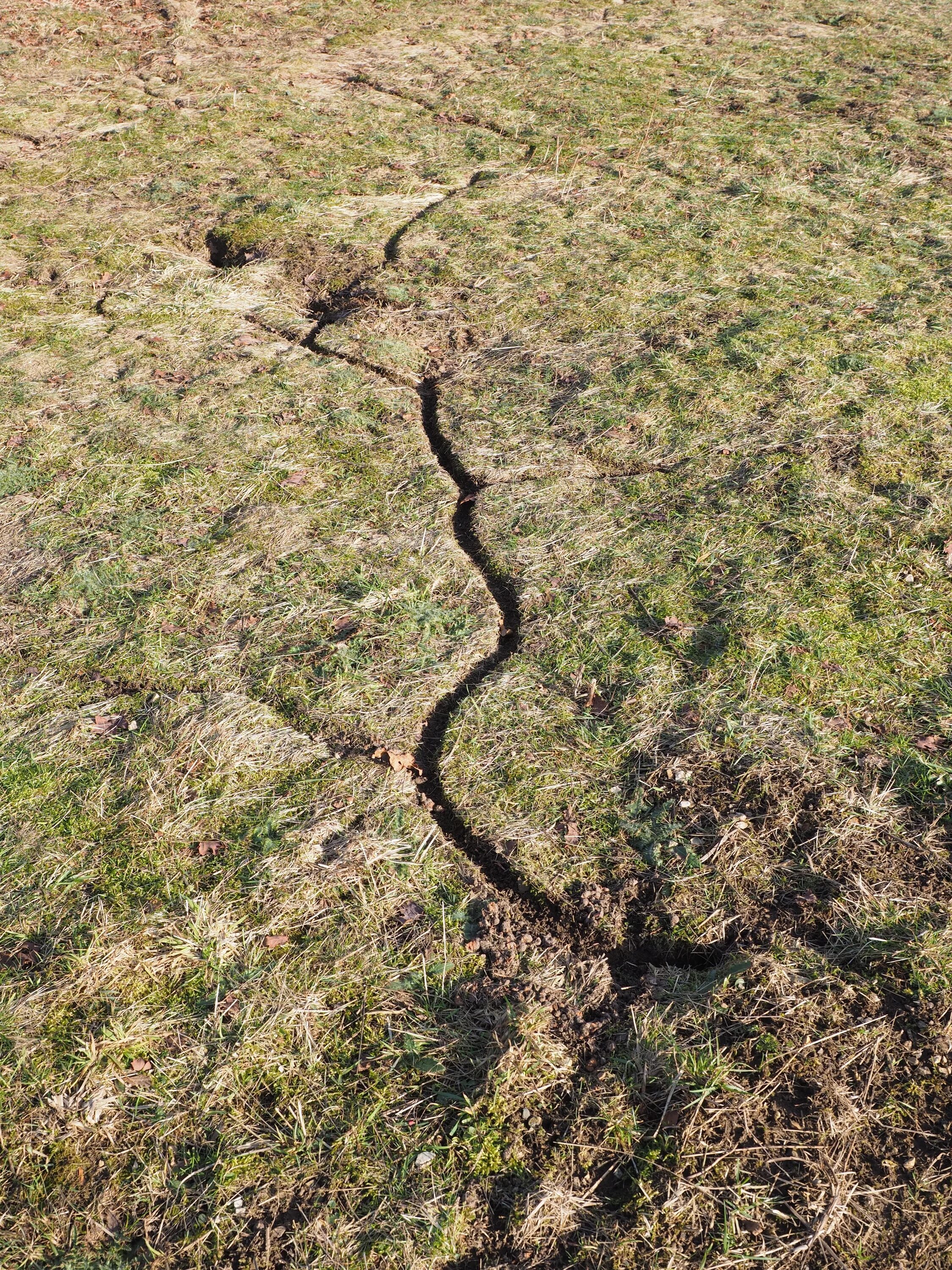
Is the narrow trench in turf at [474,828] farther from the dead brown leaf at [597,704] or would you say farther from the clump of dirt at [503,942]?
the dead brown leaf at [597,704]

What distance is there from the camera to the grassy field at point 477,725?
1.92m

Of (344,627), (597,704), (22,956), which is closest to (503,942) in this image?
(597,704)

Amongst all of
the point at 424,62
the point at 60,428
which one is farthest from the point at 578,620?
the point at 424,62

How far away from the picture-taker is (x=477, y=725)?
111 inches

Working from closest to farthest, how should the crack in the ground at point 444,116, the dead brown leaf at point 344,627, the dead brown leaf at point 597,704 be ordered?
the dead brown leaf at point 597,704, the dead brown leaf at point 344,627, the crack in the ground at point 444,116

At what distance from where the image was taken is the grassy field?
1922 millimetres

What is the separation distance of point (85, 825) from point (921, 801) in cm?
219

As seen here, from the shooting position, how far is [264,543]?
3.47 m

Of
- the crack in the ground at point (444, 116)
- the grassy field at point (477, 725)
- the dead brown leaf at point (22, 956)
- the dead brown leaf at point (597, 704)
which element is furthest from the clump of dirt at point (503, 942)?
the crack in the ground at point (444, 116)

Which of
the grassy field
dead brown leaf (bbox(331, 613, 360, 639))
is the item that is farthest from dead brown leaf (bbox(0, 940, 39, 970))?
dead brown leaf (bbox(331, 613, 360, 639))

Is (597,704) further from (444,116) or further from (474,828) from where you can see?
(444,116)

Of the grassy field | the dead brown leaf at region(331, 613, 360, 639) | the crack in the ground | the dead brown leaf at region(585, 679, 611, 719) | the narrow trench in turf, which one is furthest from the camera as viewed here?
the crack in the ground

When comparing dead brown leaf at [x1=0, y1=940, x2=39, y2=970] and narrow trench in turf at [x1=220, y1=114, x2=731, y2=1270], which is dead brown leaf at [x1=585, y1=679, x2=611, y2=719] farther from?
dead brown leaf at [x1=0, y1=940, x2=39, y2=970]

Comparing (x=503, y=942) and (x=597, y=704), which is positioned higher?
(x=597, y=704)
